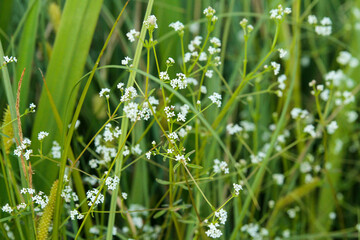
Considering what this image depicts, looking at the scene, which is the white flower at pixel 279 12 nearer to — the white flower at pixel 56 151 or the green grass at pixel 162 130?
the green grass at pixel 162 130

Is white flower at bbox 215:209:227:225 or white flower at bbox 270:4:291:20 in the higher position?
white flower at bbox 270:4:291:20

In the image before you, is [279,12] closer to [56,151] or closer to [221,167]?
[221,167]

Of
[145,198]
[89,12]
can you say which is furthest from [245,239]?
[89,12]

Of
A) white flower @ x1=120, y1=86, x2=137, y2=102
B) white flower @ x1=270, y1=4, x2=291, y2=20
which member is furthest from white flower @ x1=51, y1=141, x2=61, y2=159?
white flower @ x1=270, y1=4, x2=291, y2=20

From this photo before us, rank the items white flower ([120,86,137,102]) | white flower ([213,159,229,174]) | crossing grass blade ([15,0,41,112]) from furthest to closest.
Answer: crossing grass blade ([15,0,41,112])
white flower ([213,159,229,174])
white flower ([120,86,137,102])

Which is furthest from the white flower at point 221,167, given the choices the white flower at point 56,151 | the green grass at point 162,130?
the white flower at point 56,151

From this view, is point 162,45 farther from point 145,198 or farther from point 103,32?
point 145,198

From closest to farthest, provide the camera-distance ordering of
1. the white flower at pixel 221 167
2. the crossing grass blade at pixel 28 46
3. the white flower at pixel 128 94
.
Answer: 1. the white flower at pixel 128 94
2. the white flower at pixel 221 167
3. the crossing grass blade at pixel 28 46

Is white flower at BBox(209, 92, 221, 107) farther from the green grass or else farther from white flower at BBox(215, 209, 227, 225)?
white flower at BBox(215, 209, 227, 225)
